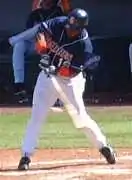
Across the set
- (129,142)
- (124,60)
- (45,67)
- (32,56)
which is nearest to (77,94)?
(45,67)

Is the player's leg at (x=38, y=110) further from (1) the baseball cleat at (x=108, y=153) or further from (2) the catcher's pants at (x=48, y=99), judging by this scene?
(1) the baseball cleat at (x=108, y=153)

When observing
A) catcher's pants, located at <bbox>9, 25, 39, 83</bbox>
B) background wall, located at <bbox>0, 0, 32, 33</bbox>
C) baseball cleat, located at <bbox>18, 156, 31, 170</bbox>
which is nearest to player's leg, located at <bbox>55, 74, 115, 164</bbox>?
baseball cleat, located at <bbox>18, 156, 31, 170</bbox>

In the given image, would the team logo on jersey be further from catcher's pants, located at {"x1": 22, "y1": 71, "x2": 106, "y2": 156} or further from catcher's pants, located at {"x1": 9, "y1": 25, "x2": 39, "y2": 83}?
catcher's pants, located at {"x1": 9, "y1": 25, "x2": 39, "y2": 83}

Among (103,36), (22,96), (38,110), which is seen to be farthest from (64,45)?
(103,36)

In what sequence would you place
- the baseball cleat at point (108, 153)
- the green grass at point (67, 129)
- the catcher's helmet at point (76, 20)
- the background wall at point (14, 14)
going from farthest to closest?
the background wall at point (14, 14), the green grass at point (67, 129), the baseball cleat at point (108, 153), the catcher's helmet at point (76, 20)

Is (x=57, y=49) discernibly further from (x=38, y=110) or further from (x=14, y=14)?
(x=14, y=14)

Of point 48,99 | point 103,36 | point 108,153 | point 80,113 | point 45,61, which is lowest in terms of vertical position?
point 108,153

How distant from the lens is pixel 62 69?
29.8ft

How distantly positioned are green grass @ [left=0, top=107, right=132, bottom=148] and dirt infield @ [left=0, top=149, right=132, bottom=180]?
28.7 inches

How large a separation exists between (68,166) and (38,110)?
789 millimetres

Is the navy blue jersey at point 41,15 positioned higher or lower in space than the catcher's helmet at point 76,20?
higher

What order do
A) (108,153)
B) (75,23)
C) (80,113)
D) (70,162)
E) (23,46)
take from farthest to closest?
(23,46), (70,162), (108,153), (80,113), (75,23)

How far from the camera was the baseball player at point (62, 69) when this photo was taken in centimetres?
898

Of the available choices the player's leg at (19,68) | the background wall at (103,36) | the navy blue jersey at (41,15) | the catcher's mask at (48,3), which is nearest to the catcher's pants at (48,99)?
the player's leg at (19,68)
